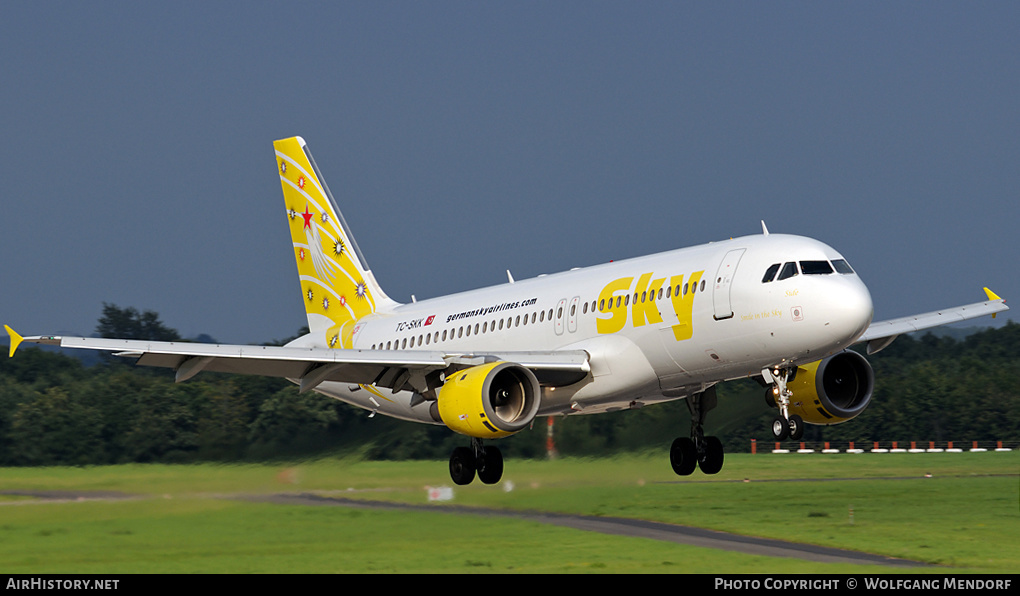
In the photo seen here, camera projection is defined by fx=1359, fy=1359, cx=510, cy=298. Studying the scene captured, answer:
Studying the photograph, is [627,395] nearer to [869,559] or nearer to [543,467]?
[543,467]

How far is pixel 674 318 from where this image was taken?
99.6ft

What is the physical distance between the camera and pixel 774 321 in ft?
94.3

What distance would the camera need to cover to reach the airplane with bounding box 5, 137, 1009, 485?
29000 mm

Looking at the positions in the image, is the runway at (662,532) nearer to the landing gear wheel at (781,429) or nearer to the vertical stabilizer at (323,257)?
the vertical stabilizer at (323,257)

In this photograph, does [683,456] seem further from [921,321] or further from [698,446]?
[921,321]

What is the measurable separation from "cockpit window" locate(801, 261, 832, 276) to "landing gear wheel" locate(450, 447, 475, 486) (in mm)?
11240

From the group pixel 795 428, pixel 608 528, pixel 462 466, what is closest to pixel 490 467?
pixel 462 466

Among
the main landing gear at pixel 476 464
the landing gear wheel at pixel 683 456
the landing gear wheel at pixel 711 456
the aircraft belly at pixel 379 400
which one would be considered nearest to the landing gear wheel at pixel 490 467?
the main landing gear at pixel 476 464

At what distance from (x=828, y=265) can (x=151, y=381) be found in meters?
31.0

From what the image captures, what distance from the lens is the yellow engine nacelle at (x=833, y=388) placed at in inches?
1328

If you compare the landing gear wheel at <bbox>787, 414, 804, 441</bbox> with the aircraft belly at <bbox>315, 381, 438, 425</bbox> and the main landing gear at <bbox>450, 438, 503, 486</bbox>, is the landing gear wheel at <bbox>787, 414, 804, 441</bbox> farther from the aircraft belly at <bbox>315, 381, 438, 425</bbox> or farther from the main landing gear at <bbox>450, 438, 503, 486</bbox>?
the aircraft belly at <bbox>315, 381, 438, 425</bbox>

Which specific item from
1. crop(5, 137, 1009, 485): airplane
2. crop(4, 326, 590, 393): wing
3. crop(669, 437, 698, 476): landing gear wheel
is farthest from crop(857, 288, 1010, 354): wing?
crop(4, 326, 590, 393): wing
